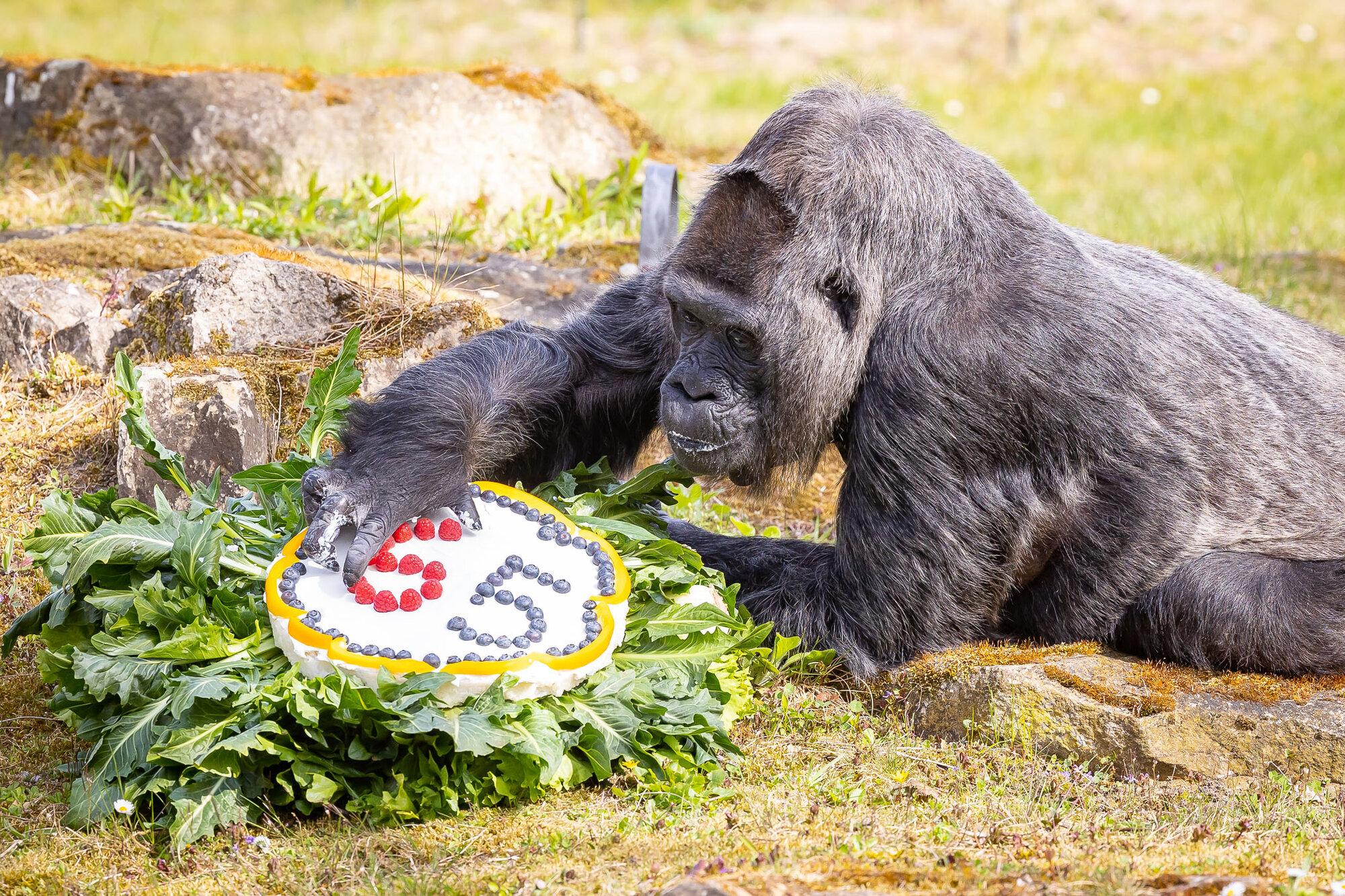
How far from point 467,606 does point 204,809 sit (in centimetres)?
87

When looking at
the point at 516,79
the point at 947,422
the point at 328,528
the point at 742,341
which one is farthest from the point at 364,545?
the point at 516,79

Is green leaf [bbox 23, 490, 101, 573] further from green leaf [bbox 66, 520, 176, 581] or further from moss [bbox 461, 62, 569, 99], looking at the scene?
moss [bbox 461, 62, 569, 99]

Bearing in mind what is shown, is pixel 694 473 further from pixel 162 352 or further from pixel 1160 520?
pixel 162 352

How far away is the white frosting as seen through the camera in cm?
367

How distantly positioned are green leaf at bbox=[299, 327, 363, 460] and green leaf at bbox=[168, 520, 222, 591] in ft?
2.59

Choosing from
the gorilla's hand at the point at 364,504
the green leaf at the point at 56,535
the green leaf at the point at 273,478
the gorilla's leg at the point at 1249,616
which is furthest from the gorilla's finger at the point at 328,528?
the gorilla's leg at the point at 1249,616

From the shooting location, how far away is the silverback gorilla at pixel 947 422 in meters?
4.25

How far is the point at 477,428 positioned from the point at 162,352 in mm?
1922

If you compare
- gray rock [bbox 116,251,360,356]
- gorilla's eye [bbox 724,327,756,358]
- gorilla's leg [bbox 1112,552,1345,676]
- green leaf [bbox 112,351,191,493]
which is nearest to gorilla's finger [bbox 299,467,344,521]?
green leaf [bbox 112,351,191,493]

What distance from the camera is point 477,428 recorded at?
4.53 meters

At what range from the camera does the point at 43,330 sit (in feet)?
19.0

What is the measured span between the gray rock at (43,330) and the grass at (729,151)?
152 mm

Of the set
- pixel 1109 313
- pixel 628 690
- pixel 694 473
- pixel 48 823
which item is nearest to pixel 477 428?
pixel 694 473

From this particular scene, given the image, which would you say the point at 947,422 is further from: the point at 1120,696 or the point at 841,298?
the point at 1120,696
